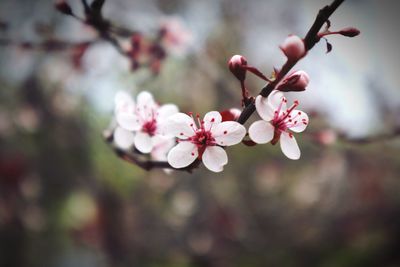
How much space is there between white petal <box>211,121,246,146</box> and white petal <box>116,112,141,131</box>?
0.79 ft

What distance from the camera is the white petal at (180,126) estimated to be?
27.4 inches

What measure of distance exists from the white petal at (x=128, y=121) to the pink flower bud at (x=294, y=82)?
39 centimetres

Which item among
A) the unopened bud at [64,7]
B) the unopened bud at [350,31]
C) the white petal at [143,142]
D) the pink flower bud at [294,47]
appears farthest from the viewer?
the unopened bud at [64,7]

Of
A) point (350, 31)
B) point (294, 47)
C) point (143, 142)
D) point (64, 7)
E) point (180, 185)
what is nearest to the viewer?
point (294, 47)

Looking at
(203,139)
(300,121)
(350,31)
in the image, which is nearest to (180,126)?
(203,139)

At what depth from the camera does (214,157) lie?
0.69 metres

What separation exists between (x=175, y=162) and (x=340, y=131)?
102cm

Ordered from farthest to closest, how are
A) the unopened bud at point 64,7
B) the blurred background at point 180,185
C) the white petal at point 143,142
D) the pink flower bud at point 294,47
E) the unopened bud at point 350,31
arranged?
1. the blurred background at point 180,185
2. the unopened bud at point 64,7
3. the white petal at point 143,142
4. the unopened bud at point 350,31
5. the pink flower bud at point 294,47

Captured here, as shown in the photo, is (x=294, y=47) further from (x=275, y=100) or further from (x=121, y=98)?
(x=121, y=98)

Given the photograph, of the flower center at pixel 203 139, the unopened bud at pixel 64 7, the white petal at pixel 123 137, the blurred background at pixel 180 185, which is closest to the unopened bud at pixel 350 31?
the flower center at pixel 203 139

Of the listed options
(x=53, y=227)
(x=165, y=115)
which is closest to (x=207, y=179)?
(x=53, y=227)

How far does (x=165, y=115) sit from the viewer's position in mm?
864

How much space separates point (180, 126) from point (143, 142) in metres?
0.16

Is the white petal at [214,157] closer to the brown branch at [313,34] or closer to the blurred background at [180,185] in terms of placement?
the brown branch at [313,34]
